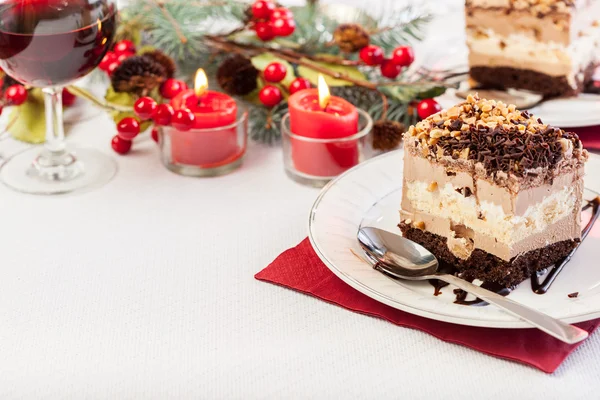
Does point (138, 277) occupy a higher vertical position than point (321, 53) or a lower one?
lower

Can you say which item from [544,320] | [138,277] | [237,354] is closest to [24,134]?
[138,277]

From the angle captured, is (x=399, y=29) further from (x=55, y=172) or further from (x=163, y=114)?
(x=55, y=172)

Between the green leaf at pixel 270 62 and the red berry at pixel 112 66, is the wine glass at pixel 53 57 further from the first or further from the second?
the green leaf at pixel 270 62

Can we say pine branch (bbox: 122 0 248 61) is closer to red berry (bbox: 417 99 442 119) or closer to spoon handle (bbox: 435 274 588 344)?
red berry (bbox: 417 99 442 119)

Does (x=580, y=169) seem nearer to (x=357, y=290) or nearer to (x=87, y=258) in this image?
(x=357, y=290)

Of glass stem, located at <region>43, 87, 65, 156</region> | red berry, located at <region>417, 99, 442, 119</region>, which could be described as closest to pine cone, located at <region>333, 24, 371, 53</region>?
red berry, located at <region>417, 99, 442, 119</region>

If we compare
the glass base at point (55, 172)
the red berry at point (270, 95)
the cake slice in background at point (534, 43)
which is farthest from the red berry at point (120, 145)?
the cake slice in background at point (534, 43)
